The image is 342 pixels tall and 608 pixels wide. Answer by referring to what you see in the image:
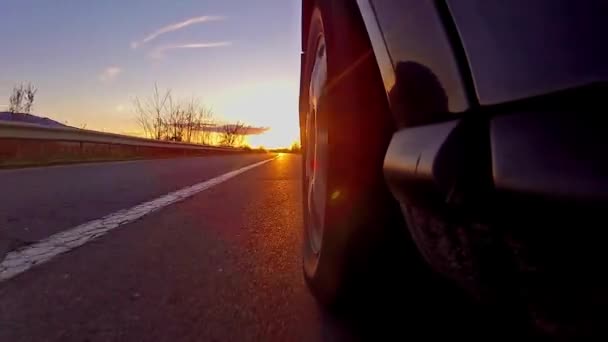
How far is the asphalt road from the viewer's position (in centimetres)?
142

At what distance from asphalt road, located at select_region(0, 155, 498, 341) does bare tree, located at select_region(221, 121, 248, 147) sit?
144 feet

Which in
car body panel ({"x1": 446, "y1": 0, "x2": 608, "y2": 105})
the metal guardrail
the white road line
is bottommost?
the white road line

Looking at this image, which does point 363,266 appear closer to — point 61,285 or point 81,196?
point 61,285

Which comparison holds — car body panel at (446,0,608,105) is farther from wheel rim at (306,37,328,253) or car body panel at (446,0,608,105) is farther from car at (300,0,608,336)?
wheel rim at (306,37,328,253)

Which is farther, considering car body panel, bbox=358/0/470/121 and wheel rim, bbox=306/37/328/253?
wheel rim, bbox=306/37/328/253

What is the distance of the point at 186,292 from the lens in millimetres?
1772

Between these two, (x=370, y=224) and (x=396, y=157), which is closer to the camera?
(x=396, y=157)

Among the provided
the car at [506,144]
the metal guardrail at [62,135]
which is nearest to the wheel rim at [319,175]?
the car at [506,144]

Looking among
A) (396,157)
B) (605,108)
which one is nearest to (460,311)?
(396,157)

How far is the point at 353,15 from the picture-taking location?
1.26 metres

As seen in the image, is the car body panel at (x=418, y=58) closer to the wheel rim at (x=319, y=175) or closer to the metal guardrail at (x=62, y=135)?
the wheel rim at (x=319, y=175)

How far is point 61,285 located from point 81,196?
2723 mm

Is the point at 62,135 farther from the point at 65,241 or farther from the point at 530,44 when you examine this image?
the point at 530,44

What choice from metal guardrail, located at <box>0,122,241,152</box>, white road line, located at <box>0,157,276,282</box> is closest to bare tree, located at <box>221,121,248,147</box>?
metal guardrail, located at <box>0,122,241,152</box>
